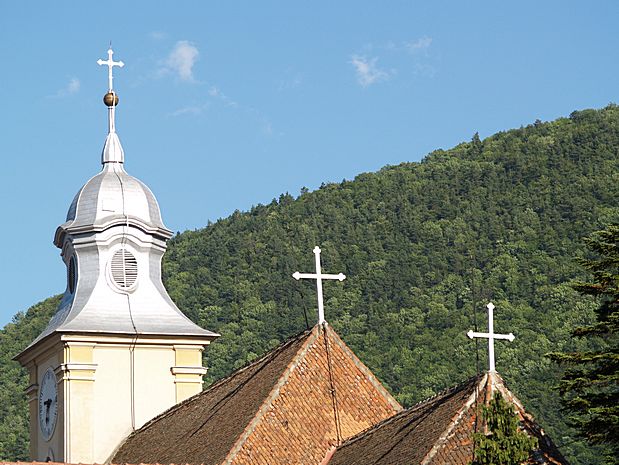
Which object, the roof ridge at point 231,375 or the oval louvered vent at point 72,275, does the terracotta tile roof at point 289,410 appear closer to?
the roof ridge at point 231,375

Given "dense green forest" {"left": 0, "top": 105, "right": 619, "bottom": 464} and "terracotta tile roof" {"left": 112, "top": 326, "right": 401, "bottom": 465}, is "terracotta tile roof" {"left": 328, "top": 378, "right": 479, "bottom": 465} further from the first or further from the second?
"dense green forest" {"left": 0, "top": 105, "right": 619, "bottom": 464}

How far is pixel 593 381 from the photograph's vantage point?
2941cm

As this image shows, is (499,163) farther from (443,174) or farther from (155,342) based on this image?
(155,342)

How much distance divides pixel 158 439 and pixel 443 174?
244 feet

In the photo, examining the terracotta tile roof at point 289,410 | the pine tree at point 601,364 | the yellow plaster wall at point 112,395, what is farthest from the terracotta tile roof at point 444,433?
the yellow plaster wall at point 112,395

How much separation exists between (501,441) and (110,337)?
2042 cm

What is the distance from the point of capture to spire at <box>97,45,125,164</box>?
154 feet

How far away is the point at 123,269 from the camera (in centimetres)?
4503

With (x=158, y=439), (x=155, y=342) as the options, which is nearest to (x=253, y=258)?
(x=155, y=342)

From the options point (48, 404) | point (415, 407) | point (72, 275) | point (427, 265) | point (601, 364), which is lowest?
point (415, 407)

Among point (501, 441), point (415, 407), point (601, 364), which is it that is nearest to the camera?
point (501, 441)

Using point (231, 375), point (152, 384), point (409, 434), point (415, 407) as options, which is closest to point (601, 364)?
point (415, 407)

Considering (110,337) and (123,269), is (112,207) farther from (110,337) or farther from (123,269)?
(110,337)

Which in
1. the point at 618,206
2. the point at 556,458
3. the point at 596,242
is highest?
the point at 618,206
